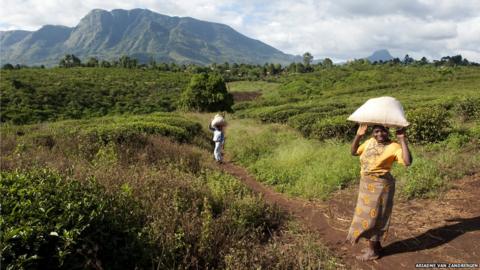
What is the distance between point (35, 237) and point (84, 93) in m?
53.7

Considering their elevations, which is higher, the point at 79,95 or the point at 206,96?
the point at 206,96

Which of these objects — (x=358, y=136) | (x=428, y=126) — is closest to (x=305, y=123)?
(x=428, y=126)

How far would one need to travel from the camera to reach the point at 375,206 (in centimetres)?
442

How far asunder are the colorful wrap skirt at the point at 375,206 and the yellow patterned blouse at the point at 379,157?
0.08m

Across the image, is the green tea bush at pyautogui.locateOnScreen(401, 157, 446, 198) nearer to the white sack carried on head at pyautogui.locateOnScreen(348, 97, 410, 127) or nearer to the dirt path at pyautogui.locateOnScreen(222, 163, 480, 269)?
the dirt path at pyautogui.locateOnScreen(222, 163, 480, 269)

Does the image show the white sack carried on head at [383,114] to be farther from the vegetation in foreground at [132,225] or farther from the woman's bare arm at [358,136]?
the vegetation in foreground at [132,225]

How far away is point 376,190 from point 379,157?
41 cm

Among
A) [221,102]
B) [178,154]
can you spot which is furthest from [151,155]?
[221,102]

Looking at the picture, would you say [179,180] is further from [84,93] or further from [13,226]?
[84,93]

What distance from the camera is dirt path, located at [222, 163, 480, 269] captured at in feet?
15.0

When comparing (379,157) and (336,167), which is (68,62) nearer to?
(336,167)

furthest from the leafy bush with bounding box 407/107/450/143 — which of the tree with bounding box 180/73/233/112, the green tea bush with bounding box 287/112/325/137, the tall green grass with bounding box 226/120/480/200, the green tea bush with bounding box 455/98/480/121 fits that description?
the tree with bounding box 180/73/233/112

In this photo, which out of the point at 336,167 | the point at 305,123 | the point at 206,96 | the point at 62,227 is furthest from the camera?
the point at 206,96

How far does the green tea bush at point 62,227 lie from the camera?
2902 millimetres
